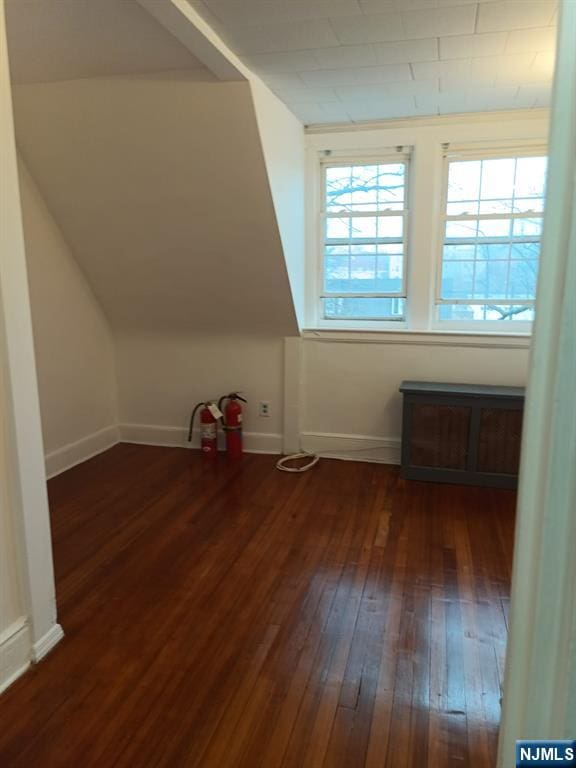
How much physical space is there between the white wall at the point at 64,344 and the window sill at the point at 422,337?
165cm

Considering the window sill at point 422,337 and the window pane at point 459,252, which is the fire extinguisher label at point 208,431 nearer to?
the window sill at point 422,337

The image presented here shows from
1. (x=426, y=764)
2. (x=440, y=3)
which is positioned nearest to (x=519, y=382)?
(x=440, y=3)

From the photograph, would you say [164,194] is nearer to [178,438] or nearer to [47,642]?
[178,438]

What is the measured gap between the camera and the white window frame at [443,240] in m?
3.47

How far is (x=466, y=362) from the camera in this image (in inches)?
145

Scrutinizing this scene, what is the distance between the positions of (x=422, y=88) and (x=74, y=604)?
312 centimetres

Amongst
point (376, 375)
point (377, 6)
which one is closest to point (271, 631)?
point (376, 375)

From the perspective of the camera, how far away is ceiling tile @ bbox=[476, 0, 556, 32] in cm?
198

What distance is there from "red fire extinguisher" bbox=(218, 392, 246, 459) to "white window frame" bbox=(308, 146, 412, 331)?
859 millimetres

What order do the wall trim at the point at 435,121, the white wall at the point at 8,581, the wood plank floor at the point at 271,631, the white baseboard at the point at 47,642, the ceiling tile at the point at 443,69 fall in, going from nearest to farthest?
the wood plank floor at the point at 271,631, the white wall at the point at 8,581, the white baseboard at the point at 47,642, the ceiling tile at the point at 443,69, the wall trim at the point at 435,121

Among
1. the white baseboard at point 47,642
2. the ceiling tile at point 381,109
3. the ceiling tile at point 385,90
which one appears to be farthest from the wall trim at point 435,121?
the white baseboard at point 47,642

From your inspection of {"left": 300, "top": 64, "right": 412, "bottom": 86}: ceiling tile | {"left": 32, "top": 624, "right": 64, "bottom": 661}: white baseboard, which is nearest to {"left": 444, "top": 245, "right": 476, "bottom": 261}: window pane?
{"left": 300, "top": 64, "right": 412, "bottom": 86}: ceiling tile

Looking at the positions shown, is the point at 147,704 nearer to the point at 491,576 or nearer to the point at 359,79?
the point at 491,576

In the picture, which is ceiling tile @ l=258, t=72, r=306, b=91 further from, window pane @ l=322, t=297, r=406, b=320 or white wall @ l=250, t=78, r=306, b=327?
window pane @ l=322, t=297, r=406, b=320
